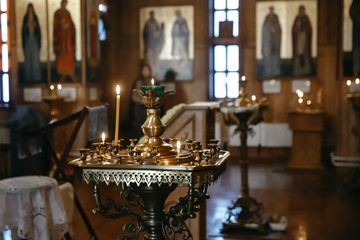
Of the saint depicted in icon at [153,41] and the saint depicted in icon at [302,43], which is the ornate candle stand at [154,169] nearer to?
the saint depicted in icon at [302,43]

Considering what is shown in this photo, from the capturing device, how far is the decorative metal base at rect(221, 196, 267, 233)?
18.6 feet

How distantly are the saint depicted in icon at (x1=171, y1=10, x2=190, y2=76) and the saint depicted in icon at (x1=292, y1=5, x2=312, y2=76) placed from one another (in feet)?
7.92

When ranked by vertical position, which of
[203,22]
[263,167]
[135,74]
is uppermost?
[203,22]

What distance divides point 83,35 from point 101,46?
180 centimetres

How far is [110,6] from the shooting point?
465 inches

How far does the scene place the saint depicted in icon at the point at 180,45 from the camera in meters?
12.0

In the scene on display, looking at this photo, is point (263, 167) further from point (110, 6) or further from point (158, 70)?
point (110, 6)

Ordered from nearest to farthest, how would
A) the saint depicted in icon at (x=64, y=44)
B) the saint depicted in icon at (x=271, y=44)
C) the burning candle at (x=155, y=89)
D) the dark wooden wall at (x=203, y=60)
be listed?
the burning candle at (x=155, y=89), the saint depicted in icon at (x=64, y=44), the dark wooden wall at (x=203, y=60), the saint depicted in icon at (x=271, y=44)

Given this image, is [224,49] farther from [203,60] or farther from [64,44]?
[64,44]

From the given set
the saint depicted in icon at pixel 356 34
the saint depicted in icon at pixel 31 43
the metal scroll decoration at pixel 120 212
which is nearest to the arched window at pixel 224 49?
the saint depicted in icon at pixel 356 34

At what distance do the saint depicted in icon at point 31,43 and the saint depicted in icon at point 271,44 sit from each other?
15.9ft

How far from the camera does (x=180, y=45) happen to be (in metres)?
12.0

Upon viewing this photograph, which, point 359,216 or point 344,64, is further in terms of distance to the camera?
point 344,64

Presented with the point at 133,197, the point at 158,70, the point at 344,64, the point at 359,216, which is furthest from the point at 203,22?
the point at 133,197
